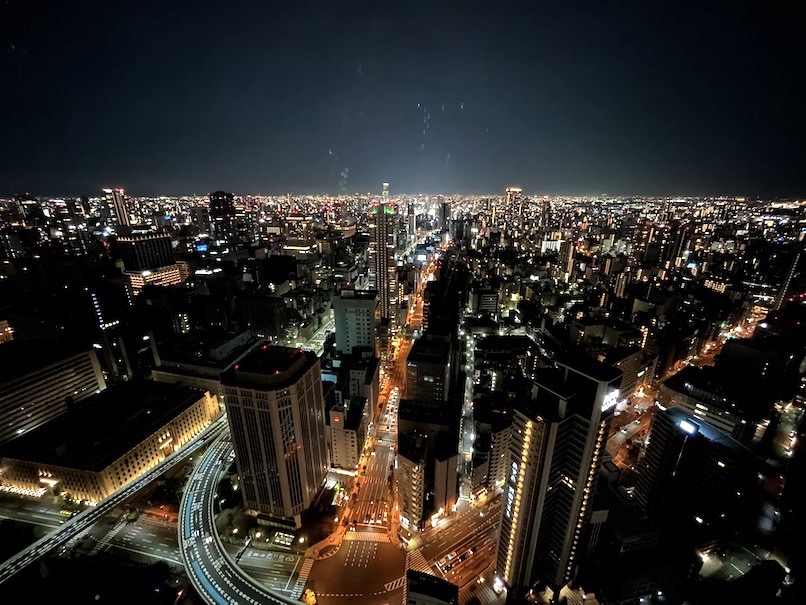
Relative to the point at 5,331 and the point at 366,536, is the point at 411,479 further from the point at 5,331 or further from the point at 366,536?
the point at 5,331

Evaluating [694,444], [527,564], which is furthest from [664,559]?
[527,564]

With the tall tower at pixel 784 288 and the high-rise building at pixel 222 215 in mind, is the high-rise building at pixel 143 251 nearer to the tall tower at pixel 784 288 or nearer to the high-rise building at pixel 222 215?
the high-rise building at pixel 222 215

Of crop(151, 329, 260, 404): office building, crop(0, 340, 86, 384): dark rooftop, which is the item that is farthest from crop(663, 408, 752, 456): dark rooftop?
crop(0, 340, 86, 384): dark rooftop

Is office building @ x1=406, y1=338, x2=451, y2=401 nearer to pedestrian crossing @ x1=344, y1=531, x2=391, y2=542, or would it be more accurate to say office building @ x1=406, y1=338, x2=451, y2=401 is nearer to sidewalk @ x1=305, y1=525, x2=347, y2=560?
pedestrian crossing @ x1=344, y1=531, x2=391, y2=542

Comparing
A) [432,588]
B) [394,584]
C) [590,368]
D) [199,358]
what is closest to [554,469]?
[590,368]

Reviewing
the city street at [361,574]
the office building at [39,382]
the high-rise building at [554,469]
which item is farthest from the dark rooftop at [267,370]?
the office building at [39,382]

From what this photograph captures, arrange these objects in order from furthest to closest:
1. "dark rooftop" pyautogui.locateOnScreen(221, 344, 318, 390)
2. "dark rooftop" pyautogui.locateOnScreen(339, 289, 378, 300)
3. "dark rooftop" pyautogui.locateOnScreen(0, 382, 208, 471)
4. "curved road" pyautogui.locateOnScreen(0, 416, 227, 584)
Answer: "dark rooftop" pyautogui.locateOnScreen(339, 289, 378, 300)
"dark rooftop" pyautogui.locateOnScreen(0, 382, 208, 471)
"curved road" pyautogui.locateOnScreen(0, 416, 227, 584)
"dark rooftop" pyautogui.locateOnScreen(221, 344, 318, 390)
